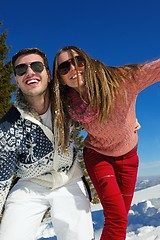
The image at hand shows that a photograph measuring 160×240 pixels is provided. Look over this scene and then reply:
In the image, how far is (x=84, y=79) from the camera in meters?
3.85

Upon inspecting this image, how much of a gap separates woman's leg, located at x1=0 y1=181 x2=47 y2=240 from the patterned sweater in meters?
0.10

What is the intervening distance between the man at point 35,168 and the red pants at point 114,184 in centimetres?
31

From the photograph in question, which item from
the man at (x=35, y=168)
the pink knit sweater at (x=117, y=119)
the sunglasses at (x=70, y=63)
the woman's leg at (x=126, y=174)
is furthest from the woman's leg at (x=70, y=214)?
the sunglasses at (x=70, y=63)

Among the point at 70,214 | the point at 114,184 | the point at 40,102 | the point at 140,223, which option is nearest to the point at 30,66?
the point at 40,102

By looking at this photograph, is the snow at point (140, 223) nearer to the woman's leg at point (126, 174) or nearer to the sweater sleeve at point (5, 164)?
Result: the woman's leg at point (126, 174)

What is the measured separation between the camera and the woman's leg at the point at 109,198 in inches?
152

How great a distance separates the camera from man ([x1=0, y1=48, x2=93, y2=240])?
3.89m

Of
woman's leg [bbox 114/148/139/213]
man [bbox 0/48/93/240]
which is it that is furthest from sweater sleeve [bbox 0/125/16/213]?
woman's leg [bbox 114/148/139/213]

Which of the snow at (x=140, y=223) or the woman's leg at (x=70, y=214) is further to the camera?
the snow at (x=140, y=223)

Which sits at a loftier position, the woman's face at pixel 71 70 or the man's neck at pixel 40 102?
the woman's face at pixel 71 70

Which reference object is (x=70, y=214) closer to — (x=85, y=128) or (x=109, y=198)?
(x=109, y=198)

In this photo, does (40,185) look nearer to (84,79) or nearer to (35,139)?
(35,139)

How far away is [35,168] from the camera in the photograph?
405cm

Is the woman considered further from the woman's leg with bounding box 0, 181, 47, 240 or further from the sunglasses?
the woman's leg with bounding box 0, 181, 47, 240
